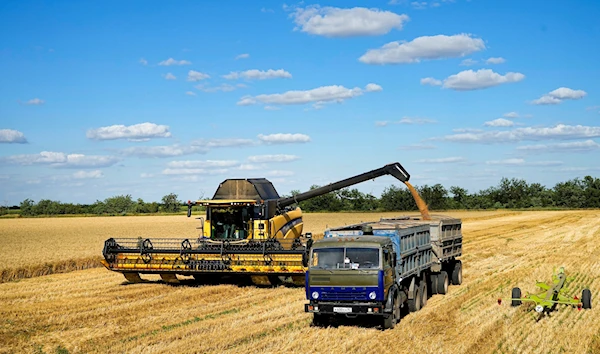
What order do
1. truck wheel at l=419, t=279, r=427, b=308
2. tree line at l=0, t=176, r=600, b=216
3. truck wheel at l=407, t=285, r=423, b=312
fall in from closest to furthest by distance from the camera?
truck wheel at l=407, t=285, r=423, b=312 < truck wheel at l=419, t=279, r=427, b=308 < tree line at l=0, t=176, r=600, b=216

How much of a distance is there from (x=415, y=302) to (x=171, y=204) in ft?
331

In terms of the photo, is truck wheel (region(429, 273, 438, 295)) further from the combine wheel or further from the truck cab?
the combine wheel

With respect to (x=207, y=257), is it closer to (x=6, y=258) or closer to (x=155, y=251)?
(x=155, y=251)

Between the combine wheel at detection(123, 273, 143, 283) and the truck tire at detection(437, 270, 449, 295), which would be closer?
the truck tire at detection(437, 270, 449, 295)

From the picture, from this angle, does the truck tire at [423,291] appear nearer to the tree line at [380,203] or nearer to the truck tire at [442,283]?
the truck tire at [442,283]

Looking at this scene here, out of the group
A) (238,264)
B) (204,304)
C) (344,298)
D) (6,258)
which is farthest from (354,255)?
(6,258)

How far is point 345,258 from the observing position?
15164 millimetres

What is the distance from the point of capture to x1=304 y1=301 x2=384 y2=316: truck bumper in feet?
47.7

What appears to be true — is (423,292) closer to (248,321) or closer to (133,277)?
(248,321)

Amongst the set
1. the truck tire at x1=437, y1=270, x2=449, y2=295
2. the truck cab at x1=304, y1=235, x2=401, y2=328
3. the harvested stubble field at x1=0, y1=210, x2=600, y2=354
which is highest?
the truck cab at x1=304, y1=235, x2=401, y2=328

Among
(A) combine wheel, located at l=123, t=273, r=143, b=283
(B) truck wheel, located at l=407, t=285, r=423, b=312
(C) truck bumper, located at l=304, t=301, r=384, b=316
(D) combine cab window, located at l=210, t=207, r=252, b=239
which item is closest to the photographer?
(C) truck bumper, located at l=304, t=301, r=384, b=316

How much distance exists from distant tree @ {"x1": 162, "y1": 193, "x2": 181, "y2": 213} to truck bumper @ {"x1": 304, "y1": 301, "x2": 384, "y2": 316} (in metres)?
102

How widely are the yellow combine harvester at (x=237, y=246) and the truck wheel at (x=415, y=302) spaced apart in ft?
12.0

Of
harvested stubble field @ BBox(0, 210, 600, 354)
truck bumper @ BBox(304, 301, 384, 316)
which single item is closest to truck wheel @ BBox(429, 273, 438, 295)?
harvested stubble field @ BBox(0, 210, 600, 354)
